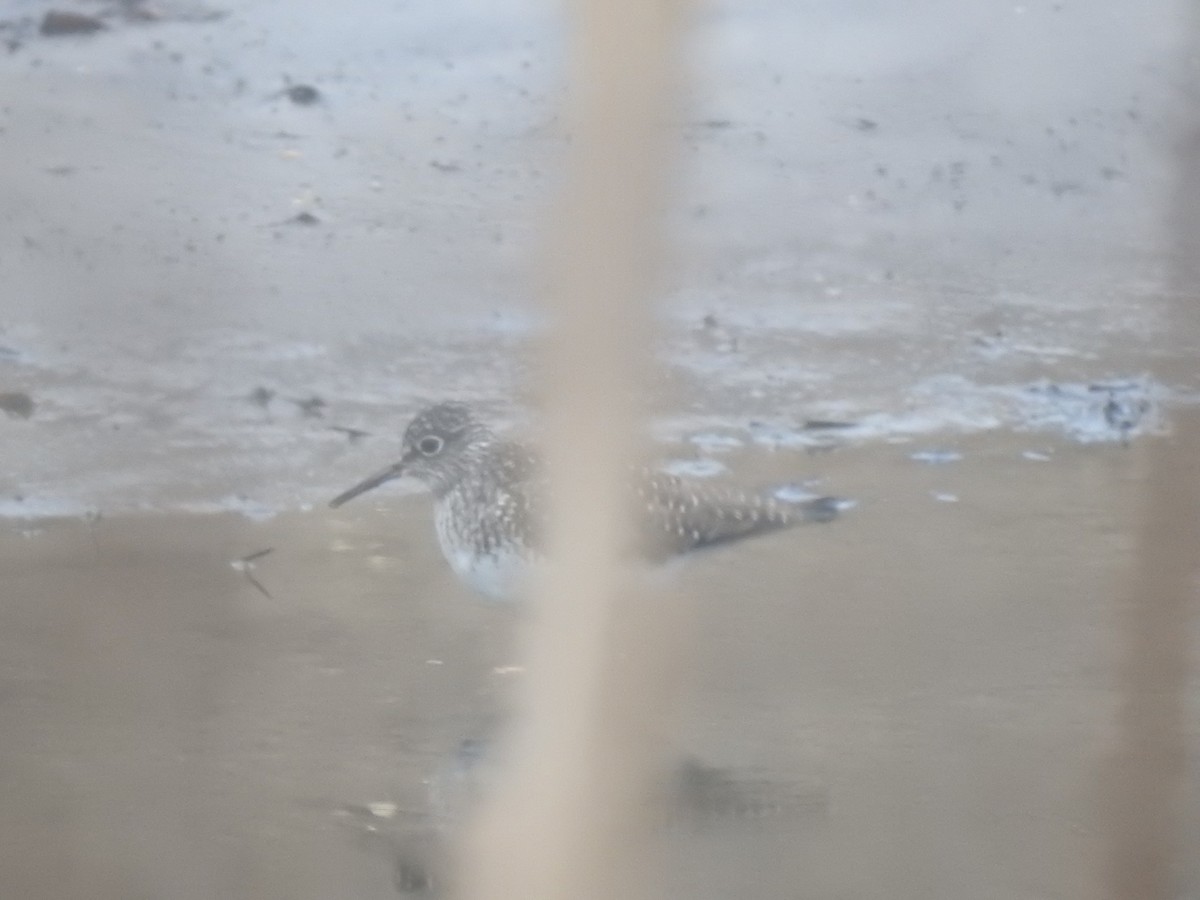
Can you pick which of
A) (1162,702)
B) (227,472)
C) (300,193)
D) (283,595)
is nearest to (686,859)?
(1162,702)

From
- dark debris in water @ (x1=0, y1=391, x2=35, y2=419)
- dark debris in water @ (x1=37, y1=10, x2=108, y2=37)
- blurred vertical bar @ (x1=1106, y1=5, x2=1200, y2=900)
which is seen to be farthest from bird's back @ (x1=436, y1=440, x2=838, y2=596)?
dark debris in water @ (x1=37, y1=10, x2=108, y2=37)

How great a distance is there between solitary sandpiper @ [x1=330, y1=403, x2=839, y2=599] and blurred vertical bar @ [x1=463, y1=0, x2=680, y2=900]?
2.13ft

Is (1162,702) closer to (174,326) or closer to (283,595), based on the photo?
(283,595)

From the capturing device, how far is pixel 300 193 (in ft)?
17.4

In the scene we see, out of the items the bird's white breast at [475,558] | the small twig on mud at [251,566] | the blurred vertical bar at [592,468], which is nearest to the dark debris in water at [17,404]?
the small twig on mud at [251,566]

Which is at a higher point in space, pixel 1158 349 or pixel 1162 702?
pixel 1162 702

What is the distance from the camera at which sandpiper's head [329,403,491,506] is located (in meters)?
3.31

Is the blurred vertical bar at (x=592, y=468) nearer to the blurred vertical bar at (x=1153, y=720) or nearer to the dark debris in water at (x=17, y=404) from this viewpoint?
the blurred vertical bar at (x=1153, y=720)

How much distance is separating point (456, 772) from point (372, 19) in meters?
3.60

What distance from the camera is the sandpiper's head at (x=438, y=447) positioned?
3309 mm

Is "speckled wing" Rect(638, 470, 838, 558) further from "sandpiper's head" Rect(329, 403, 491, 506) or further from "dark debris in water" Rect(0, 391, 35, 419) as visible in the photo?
"dark debris in water" Rect(0, 391, 35, 419)

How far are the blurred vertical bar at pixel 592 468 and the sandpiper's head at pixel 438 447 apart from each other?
4.79 feet

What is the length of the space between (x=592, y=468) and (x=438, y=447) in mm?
1747

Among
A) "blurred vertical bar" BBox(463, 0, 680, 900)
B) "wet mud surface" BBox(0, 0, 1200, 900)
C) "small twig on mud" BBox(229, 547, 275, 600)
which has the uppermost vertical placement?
"blurred vertical bar" BBox(463, 0, 680, 900)
